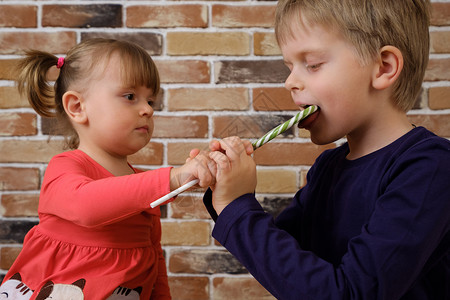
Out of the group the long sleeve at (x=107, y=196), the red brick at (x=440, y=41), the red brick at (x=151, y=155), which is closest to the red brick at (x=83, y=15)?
the red brick at (x=151, y=155)

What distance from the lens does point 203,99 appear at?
4.90ft

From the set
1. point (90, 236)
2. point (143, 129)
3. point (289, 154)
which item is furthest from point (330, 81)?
point (289, 154)

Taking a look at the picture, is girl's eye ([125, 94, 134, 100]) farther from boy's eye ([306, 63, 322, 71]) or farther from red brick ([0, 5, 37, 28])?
red brick ([0, 5, 37, 28])

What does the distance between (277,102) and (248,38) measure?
0.76 ft

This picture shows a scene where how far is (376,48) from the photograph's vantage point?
2.75 ft

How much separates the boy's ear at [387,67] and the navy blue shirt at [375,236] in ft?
0.35

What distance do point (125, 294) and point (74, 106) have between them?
0.45 metres

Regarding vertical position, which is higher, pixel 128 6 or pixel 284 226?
pixel 128 6

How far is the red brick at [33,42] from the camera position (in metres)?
1.49

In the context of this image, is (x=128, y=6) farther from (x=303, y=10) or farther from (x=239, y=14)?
(x=303, y=10)

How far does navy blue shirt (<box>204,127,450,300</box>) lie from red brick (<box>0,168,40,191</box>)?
3.11ft

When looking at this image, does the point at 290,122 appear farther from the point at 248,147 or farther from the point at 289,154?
the point at 289,154

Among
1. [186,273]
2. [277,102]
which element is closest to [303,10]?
[277,102]

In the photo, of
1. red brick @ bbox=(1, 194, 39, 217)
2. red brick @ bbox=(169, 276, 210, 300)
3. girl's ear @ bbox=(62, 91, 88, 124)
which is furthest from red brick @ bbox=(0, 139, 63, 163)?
red brick @ bbox=(169, 276, 210, 300)
